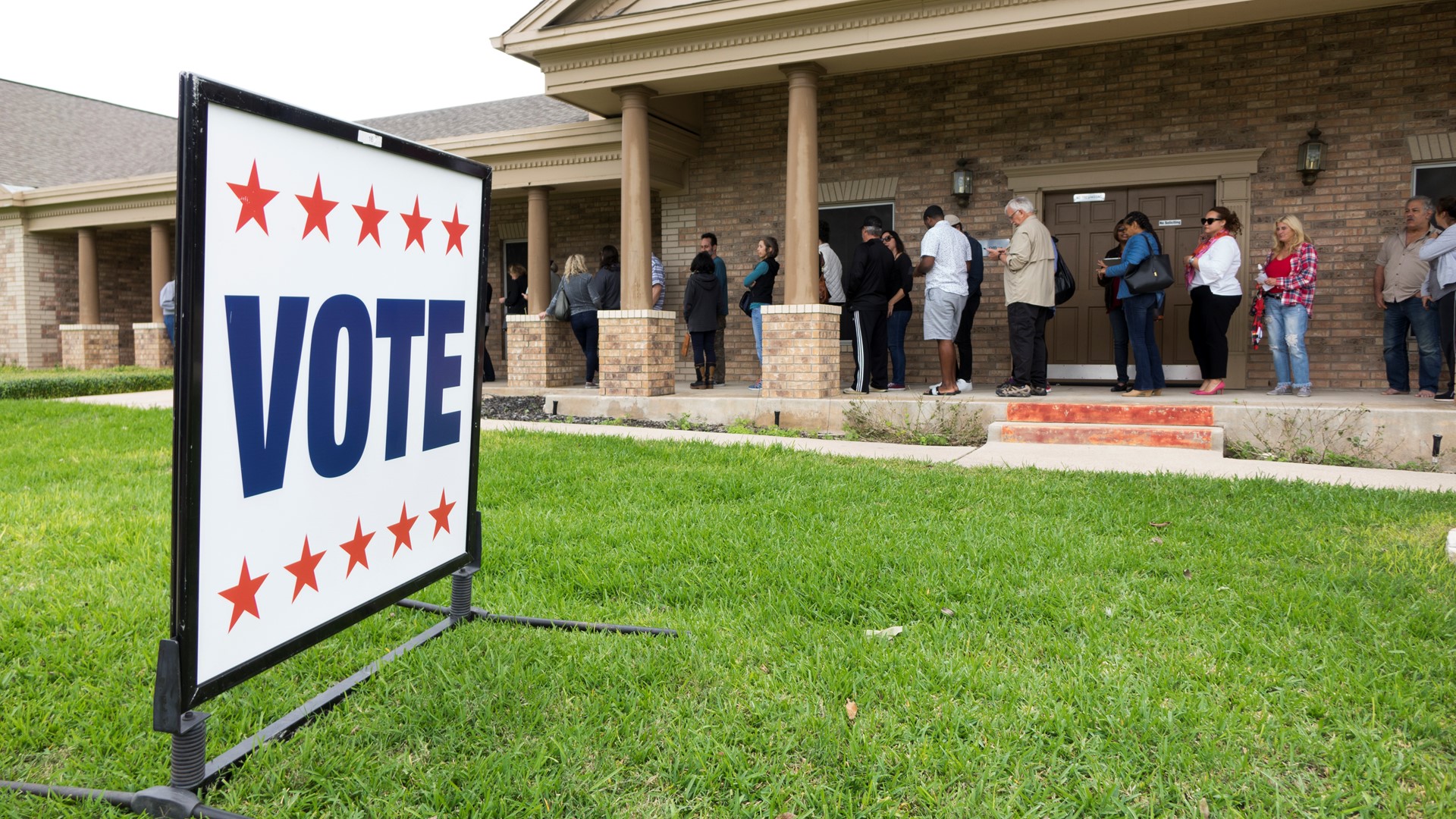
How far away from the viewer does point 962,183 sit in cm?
1105

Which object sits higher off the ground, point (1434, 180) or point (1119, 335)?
point (1434, 180)

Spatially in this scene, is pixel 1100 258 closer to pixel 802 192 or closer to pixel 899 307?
pixel 899 307

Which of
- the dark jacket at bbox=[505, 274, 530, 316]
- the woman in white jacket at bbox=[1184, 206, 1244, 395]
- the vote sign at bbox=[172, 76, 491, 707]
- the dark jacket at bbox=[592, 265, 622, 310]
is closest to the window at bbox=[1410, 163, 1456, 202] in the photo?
the woman in white jacket at bbox=[1184, 206, 1244, 395]

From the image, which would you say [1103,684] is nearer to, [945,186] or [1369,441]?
[1369,441]

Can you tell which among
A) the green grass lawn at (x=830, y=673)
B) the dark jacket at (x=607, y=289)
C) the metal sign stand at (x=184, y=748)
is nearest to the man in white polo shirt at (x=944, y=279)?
the dark jacket at (x=607, y=289)

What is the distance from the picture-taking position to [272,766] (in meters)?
2.22

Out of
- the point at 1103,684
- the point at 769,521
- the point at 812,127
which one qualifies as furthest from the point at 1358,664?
the point at 812,127

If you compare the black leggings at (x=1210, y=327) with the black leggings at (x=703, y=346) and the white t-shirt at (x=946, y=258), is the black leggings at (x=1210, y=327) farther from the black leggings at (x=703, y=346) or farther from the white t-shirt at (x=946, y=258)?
the black leggings at (x=703, y=346)

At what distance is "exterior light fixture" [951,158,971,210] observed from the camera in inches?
435

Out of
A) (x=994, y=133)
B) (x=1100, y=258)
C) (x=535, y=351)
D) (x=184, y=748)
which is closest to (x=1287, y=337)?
(x=1100, y=258)

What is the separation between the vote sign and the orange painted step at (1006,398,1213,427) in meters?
6.50

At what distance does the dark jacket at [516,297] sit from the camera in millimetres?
14328

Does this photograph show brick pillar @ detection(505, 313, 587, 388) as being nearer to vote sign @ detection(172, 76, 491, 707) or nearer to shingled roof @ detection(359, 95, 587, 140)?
shingled roof @ detection(359, 95, 587, 140)

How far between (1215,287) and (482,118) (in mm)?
13572
